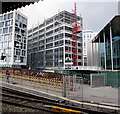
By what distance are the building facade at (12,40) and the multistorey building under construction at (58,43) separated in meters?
10.6

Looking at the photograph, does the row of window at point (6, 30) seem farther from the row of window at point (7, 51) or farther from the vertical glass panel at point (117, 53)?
the vertical glass panel at point (117, 53)

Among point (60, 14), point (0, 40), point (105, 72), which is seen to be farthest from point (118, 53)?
point (0, 40)

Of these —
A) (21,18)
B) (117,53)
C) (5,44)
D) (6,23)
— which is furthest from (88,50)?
(6,23)

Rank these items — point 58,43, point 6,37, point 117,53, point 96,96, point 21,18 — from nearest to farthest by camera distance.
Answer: point 96,96
point 117,53
point 6,37
point 58,43
point 21,18

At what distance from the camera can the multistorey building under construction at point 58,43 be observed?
47219 mm

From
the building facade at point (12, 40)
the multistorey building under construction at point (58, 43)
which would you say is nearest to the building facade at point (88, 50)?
the multistorey building under construction at point (58, 43)

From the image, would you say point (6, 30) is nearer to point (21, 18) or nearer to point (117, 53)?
point (21, 18)

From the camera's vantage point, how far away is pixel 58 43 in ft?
161

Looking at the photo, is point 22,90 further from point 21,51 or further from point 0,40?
point 0,40

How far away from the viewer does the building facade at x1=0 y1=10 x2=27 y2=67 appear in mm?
46281

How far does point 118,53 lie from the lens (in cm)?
3062

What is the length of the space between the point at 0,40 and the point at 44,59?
22184 mm

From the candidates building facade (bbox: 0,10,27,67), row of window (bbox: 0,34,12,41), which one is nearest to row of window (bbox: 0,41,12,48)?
building facade (bbox: 0,10,27,67)

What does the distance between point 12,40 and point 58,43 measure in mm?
19828
